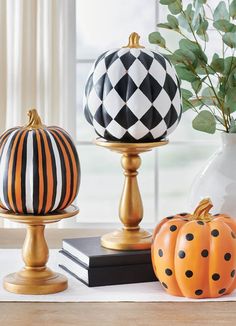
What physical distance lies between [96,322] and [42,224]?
21 centimetres

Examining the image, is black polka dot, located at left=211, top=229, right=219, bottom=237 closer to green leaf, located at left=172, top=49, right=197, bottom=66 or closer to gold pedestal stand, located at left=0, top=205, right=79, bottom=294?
gold pedestal stand, located at left=0, top=205, right=79, bottom=294

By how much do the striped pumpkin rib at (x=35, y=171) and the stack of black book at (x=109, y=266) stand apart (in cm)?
15

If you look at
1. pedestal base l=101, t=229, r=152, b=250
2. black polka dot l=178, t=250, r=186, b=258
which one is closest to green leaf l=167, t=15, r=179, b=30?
pedestal base l=101, t=229, r=152, b=250

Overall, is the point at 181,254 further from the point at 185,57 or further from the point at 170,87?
the point at 185,57

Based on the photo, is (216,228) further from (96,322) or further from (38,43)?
(38,43)

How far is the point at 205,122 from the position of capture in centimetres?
168

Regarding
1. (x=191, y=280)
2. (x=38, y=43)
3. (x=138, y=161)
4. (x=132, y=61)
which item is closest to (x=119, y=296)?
(x=191, y=280)

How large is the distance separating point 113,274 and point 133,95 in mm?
315

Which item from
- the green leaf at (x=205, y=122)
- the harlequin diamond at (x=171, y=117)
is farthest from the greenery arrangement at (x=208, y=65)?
the harlequin diamond at (x=171, y=117)

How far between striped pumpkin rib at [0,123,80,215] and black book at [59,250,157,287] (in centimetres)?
16

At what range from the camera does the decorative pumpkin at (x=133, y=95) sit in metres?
1.43

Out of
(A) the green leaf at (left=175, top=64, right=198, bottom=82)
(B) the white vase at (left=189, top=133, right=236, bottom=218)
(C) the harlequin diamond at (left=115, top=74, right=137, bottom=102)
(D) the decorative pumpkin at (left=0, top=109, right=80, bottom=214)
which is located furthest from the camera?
(A) the green leaf at (left=175, top=64, right=198, bottom=82)

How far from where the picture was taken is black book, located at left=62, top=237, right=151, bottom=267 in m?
1.45

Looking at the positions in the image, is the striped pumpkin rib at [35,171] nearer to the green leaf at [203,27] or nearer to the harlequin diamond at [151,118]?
the harlequin diamond at [151,118]
